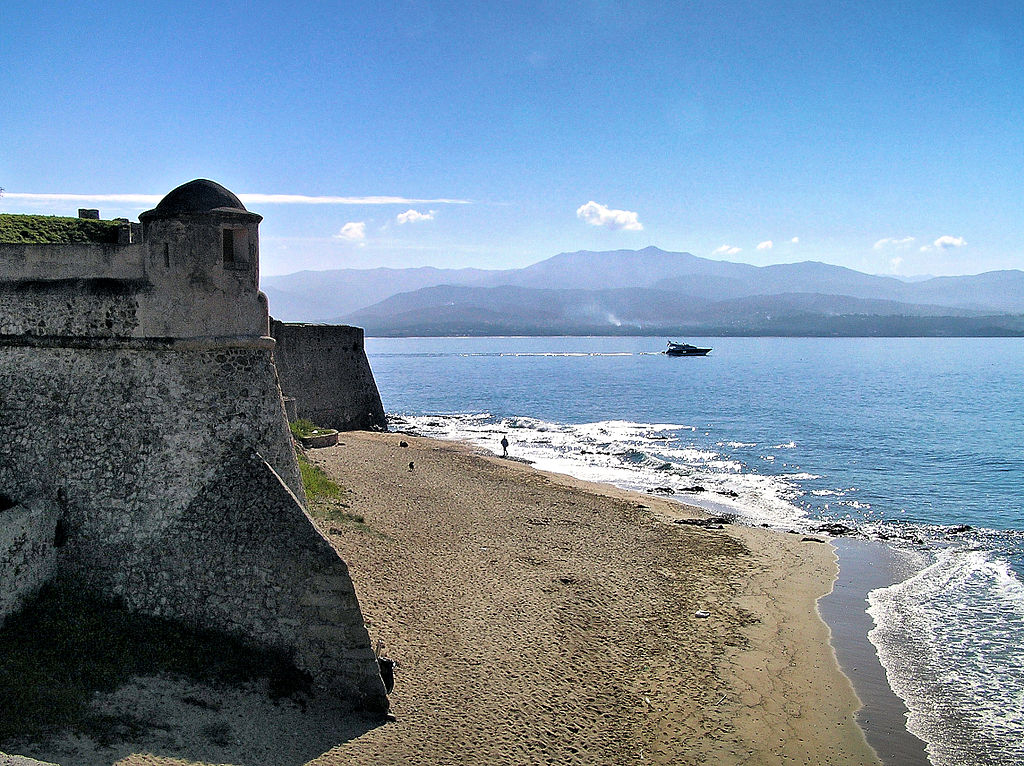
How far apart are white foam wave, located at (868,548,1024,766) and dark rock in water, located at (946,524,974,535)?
331cm

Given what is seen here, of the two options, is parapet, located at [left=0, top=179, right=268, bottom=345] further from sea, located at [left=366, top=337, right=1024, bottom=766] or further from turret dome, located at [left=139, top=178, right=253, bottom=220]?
sea, located at [left=366, top=337, right=1024, bottom=766]

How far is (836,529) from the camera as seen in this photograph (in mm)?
27141

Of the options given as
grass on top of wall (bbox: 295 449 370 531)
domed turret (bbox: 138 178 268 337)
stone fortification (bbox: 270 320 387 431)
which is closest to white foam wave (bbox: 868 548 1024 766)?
grass on top of wall (bbox: 295 449 370 531)

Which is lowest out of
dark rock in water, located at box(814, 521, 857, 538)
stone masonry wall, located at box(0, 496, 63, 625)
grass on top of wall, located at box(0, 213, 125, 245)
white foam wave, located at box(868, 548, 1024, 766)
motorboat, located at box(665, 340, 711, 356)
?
white foam wave, located at box(868, 548, 1024, 766)

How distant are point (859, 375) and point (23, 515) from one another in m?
120

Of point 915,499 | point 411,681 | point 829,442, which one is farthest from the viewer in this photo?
point 829,442

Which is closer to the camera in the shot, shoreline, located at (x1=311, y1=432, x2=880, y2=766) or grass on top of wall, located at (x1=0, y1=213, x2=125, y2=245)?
shoreline, located at (x1=311, y1=432, x2=880, y2=766)

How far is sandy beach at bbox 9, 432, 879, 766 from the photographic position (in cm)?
1042

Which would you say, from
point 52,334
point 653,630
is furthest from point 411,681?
point 52,334

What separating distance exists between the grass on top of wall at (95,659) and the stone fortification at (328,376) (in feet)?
65.7

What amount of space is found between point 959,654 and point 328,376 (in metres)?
27.6

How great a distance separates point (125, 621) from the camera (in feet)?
37.0

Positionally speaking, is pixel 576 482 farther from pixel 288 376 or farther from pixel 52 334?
pixel 52 334

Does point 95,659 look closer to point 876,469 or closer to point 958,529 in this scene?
point 958,529
